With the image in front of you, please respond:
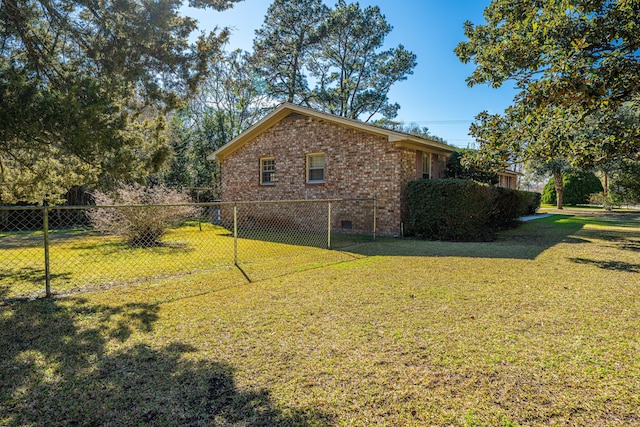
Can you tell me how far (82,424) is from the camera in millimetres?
1973

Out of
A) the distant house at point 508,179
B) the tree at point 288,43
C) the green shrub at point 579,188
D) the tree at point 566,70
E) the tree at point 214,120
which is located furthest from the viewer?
the green shrub at point 579,188

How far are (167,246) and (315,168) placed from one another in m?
5.55

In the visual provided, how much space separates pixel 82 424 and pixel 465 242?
9238 millimetres

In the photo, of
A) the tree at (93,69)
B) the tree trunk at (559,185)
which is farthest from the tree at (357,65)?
the tree at (93,69)

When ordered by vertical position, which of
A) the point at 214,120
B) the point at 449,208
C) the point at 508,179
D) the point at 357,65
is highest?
the point at 357,65

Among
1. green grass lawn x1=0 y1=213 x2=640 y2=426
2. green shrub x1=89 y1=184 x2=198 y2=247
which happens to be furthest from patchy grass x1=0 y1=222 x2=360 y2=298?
green grass lawn x1=0 y1=213 x2=640 y2=426

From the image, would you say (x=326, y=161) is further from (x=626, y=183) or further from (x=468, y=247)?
(x=626, y=183)

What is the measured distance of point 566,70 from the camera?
226 inches

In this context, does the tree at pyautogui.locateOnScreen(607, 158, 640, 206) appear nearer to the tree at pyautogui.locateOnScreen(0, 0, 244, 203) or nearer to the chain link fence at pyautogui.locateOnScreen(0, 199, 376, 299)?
the chain link fence at pyautogui.locateOnScreen(0, 199, 376, 299)

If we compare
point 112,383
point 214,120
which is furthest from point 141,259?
point 214,120

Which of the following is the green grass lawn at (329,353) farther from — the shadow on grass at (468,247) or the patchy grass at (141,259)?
the shadow on grass at (468,247)

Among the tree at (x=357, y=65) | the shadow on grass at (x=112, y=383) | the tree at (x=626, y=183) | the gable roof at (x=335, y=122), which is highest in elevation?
the tree at (x=357, y=65)

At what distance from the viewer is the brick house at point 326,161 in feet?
34.4

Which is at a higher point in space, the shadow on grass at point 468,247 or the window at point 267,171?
the window at point 267,171
